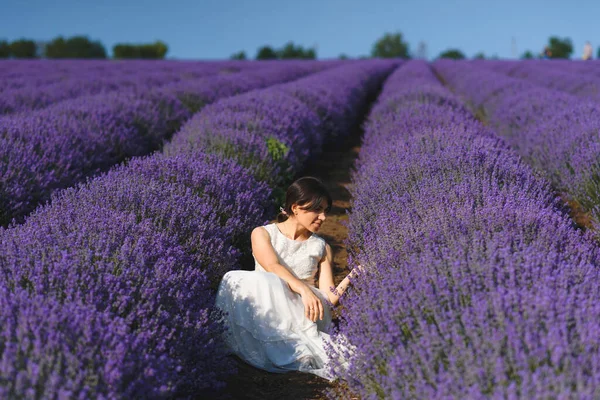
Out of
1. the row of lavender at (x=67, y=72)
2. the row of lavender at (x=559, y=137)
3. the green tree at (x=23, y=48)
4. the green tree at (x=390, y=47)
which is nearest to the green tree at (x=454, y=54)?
the green tree at (x=390, y=47)

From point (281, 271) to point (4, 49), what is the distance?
4483 cm

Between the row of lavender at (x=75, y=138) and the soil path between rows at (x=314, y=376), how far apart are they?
6.19ft

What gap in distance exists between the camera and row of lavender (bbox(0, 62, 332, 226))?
4.10 meters

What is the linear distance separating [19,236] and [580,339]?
208 cm

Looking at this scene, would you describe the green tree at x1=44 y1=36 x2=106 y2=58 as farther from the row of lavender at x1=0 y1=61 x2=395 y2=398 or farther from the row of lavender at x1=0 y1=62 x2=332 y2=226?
the row of lavender at x1=0 y1=61 x2=395 y2=398

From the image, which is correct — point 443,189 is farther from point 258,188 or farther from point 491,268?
point 258,188

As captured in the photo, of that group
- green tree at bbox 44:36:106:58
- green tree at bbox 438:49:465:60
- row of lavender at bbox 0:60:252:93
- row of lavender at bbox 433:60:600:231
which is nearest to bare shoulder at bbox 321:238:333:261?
row of lavender at bbox 433:60:600:231

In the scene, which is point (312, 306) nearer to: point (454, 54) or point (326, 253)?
point (326, 253)

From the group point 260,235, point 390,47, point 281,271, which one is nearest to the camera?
point 281,271

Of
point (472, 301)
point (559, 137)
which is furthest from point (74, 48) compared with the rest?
point (472, 301)

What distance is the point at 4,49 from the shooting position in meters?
41.3

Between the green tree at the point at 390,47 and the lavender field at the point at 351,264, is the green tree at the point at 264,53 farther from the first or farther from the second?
the lavender field at the point at 351,264

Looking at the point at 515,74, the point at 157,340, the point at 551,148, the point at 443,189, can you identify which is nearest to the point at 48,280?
the point at 157,340

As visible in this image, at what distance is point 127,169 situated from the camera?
3578mm
